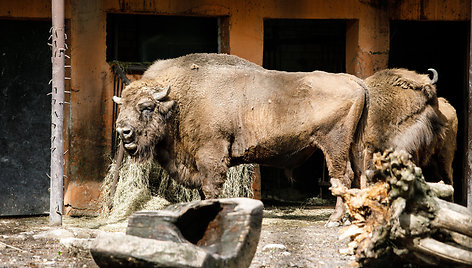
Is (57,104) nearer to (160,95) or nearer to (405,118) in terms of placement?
(160,95)

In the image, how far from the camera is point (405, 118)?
29.2 feet

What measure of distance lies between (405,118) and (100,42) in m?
4.37

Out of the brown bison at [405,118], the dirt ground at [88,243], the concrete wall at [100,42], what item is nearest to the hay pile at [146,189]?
the concrete wall at [100,42]

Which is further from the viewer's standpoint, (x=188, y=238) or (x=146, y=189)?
(x=146, y=189)

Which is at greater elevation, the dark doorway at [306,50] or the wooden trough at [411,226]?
the dark doorway at [306,50]

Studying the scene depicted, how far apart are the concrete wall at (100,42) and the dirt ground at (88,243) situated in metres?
0.82

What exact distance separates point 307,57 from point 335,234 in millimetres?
5547

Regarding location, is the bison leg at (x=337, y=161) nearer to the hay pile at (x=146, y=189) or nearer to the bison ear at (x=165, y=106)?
the hay pile at (x=146, y=189)

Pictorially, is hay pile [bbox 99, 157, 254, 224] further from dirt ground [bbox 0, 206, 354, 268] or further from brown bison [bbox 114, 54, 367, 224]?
brown bison [bbox 114, 54, 367, 224]

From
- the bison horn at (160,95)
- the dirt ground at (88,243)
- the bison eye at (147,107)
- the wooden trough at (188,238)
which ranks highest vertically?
the bison horn at (160,95)

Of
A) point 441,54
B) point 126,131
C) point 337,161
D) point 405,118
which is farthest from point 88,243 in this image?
point 441,54

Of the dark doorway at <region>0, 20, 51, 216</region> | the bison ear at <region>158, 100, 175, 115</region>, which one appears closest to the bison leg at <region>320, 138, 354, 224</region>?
the bison ear at <region>158, 100, 175, 115</region>

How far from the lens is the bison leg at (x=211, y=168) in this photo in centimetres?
803

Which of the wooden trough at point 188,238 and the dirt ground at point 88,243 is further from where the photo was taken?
the dirt ground at point 88,243
